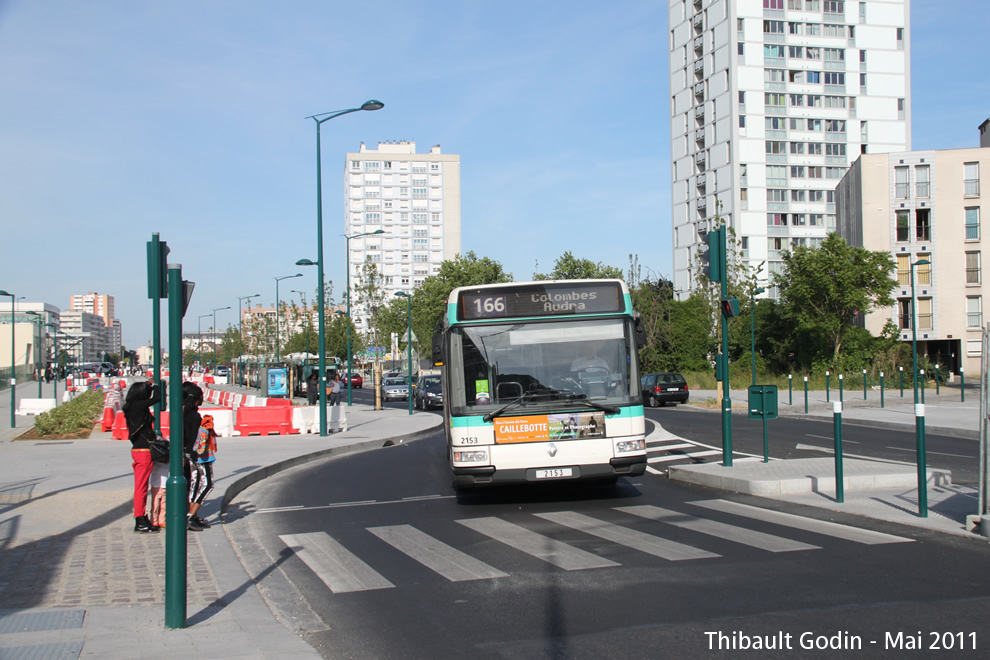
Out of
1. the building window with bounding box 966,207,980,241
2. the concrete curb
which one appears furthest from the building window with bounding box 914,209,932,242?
the concrete curb

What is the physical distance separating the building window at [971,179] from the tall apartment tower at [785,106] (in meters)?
27.2

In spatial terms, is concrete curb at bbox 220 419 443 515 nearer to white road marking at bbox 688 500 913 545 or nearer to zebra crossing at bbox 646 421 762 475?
white road marking at bbox 688 500 913 545

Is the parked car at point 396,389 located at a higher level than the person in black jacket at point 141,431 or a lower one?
lower

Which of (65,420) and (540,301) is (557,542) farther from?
(65,420)

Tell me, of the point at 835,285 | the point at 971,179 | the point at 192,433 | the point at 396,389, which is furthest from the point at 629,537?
the point at 971,179

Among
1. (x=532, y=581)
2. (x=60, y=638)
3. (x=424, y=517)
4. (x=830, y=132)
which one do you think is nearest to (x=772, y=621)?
(x=532, y=581)

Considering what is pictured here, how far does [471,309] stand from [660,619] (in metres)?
5.66

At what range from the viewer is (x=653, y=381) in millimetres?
36656

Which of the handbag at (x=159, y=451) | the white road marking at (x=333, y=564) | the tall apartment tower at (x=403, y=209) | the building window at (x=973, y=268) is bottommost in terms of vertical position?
the white road marking at (x=333, y=564)

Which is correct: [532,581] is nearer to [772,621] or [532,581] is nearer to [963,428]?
[772,621]

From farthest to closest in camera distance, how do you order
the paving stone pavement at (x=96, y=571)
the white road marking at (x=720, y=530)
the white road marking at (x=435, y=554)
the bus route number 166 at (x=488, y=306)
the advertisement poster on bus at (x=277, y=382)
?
1. the advertisement poster on bus at (x=277, y=382)
2. the bus route number 166 at (x=488, y=306)
3. the white road marking at (x=720, y=530)
4. the white road marking at (x=435, y=554)
5. the paving stone pavement at (x=96, y=571)

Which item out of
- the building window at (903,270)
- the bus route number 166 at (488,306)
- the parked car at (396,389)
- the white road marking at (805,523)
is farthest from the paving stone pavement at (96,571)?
the building window at (903,270)

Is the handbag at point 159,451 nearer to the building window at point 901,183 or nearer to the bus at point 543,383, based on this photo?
the bus at point 543,383

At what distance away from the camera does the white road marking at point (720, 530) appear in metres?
7.66
